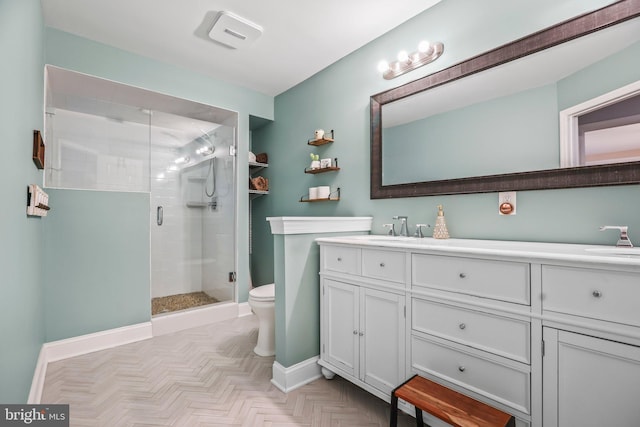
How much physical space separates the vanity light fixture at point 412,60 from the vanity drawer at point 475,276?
56.5 inches

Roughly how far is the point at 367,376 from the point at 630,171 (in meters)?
1.63

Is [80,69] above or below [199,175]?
above

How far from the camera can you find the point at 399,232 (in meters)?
2.22

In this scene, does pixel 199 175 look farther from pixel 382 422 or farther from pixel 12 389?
pixel 382 422

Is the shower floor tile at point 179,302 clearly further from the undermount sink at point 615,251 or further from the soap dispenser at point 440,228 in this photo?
the undermount sink at point 615,251

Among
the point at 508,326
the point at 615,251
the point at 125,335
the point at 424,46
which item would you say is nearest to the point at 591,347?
the point at 508,326

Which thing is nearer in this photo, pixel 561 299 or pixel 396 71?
pixel 561 299

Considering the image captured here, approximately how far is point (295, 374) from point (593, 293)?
1635 millimetres

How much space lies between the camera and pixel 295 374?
75.7 inches

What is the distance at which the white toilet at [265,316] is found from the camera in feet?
7.64

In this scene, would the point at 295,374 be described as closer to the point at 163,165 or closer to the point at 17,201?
the point at 17,201

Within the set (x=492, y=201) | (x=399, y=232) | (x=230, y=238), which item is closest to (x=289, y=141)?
(x=230, y=238)

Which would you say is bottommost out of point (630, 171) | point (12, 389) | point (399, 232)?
point (12, 389)

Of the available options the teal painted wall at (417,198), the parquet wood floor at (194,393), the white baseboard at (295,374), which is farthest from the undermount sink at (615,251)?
the white baseboard at (295,374)
